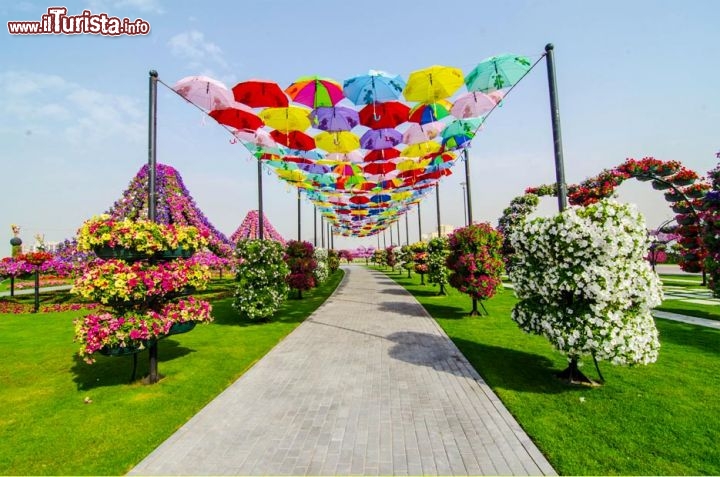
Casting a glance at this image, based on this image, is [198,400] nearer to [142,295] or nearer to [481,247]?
[142,295]

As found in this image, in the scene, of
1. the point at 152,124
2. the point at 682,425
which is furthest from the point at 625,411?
the point at 152,124

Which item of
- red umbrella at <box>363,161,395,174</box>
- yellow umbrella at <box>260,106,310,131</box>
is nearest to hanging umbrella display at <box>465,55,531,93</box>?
yellow umbrella at <box>260,106,310,131</box>

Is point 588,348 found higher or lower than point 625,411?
higher

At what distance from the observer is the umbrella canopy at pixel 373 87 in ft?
24.4

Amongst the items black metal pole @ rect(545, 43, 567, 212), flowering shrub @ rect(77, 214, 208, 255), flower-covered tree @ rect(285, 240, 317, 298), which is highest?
black metal pole @ rect(545, 43, 567, 212)

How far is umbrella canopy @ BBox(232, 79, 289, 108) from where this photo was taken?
725cm

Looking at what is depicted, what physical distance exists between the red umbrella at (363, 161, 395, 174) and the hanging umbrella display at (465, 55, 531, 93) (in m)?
5.87

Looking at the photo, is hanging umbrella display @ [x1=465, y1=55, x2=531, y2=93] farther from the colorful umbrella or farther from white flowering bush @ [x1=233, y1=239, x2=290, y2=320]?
white flowering bush @ [x1=233, y1=239, x2=290, y2=320]

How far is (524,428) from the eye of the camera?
14.0ft

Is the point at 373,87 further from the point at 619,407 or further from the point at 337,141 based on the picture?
the point at 619,407

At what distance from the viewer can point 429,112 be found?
8.68m

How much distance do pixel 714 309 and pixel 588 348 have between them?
12221 mm

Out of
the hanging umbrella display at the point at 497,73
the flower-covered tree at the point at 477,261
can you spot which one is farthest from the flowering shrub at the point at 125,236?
the flower-covered tree at the point at 477,261

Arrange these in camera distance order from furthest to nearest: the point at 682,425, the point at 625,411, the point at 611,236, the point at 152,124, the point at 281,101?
the point at 281,101, the point at 152,124, the point at 611,236, the point at 625,411, the point at 682,425
